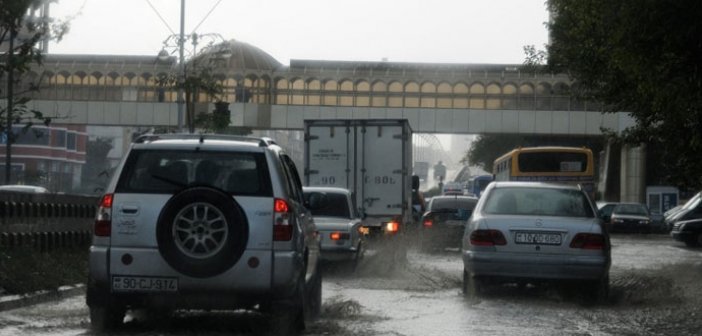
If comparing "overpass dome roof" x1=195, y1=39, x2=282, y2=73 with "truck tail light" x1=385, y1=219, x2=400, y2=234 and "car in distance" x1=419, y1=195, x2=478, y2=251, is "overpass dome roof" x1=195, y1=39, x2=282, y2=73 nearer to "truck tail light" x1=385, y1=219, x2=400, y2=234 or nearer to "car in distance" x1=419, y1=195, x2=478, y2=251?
"car in distance" x1=419, y1=195, x2=478, y2=251

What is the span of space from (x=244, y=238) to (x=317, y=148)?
1762cm

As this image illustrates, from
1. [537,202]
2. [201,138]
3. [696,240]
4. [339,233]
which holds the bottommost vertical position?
[696,240]

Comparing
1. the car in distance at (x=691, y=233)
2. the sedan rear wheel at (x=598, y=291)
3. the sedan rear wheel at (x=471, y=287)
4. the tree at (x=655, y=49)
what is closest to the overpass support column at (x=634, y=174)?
the car in distance at (x=691, y=233)

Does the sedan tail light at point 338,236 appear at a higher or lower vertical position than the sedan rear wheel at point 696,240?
higher

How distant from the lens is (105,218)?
10.4 meters

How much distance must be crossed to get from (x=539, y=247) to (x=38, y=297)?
17.8 ft

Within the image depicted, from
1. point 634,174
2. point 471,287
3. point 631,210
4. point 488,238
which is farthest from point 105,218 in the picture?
point 634,174

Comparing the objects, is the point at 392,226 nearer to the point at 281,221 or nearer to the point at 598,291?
the point at 598,291

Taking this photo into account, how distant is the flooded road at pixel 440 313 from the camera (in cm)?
1163

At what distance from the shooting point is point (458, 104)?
242ft

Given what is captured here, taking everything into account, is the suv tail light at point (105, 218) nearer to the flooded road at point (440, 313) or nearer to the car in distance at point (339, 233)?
the flooded road at point (440, 313)

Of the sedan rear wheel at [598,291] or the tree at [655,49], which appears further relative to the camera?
the sedan rear wheel at [598,291]

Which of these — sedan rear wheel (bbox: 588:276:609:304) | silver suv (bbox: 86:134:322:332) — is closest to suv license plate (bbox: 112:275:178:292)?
silver suv (bbox: 86:134:322:332)

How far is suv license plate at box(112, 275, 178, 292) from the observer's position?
10.3 meters
